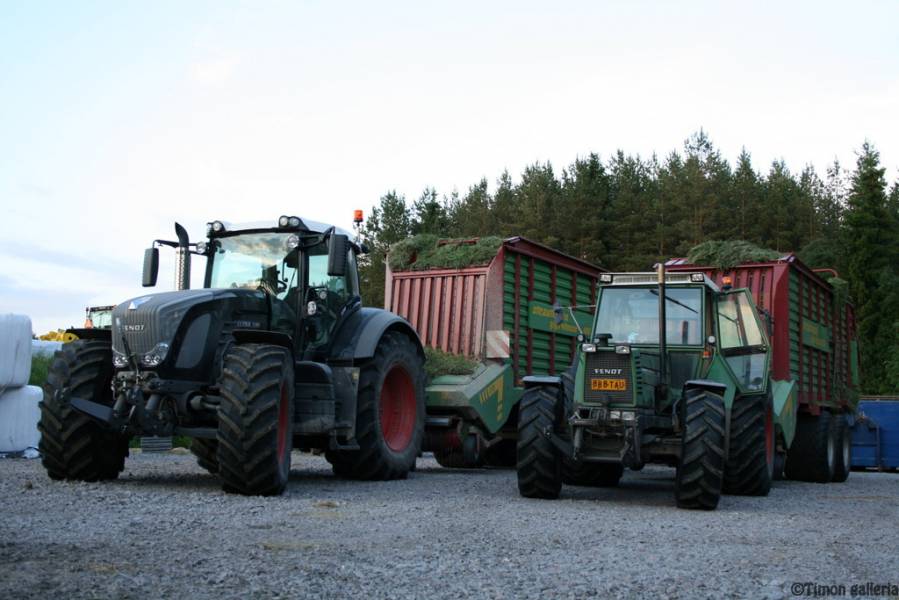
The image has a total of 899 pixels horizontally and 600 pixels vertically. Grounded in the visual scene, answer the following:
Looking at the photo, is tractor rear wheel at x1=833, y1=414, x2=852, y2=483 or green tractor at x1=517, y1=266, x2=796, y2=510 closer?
green tractor at x1=517, y1=266, x2=796, y2=510

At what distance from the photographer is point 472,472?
A: 43.5ft

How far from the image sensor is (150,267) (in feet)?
32.2

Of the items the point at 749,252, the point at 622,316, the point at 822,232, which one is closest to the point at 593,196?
the point at 822,232

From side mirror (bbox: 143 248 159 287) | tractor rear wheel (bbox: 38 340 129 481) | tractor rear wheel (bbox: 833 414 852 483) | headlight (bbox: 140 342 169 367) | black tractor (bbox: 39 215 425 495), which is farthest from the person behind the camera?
tractor rear wheel (bbox: 833 414 852 483)

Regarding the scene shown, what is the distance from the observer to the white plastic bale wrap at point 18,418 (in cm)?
1376

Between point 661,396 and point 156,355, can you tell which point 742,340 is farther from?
point 156,355

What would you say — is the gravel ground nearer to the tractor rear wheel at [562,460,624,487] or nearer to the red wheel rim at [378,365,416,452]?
the tractor rear wheel at [562,460,624,487]

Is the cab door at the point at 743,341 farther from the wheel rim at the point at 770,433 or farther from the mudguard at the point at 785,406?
the mudguard at the point at 785,406

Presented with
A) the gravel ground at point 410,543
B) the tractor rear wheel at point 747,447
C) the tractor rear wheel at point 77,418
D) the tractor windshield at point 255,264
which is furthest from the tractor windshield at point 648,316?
the tractor rear wheel at point 77,418

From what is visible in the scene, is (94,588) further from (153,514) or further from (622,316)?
(622,316)

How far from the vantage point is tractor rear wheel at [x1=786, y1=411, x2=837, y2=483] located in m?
14.1

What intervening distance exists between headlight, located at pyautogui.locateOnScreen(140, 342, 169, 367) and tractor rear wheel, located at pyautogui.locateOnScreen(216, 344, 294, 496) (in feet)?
1.99

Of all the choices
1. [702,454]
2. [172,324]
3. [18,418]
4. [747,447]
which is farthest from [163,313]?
[18,418]

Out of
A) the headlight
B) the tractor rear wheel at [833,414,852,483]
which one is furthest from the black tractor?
the tractor rear wheel at [833,414,852,483]
